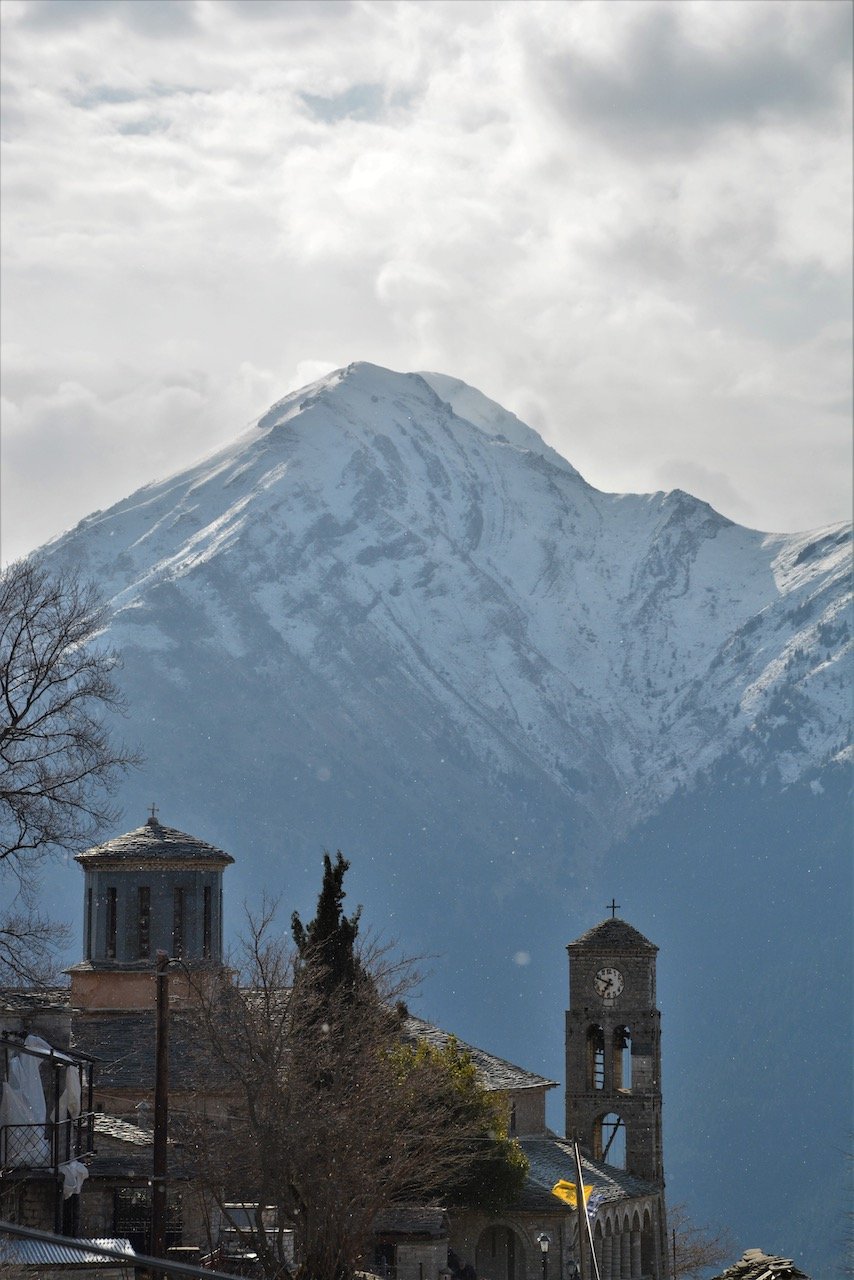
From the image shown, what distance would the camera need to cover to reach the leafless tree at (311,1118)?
127 ft

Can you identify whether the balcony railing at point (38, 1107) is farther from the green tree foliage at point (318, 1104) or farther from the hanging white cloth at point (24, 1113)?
the green tree foliage at point (318, 1104)

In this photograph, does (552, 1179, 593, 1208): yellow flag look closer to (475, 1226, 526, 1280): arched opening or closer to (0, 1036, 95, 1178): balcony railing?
(475, 1226, 526, 1280): arched opening

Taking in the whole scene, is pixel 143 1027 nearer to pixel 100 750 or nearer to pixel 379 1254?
pixel 379 1254

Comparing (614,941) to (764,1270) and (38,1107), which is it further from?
(764,1270)

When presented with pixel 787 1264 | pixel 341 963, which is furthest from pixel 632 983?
pixel 787 1264

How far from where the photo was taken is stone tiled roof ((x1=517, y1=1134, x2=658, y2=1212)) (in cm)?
6172

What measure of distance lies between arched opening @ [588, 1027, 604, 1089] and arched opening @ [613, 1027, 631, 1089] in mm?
513

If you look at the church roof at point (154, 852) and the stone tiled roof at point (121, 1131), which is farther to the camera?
the church roof at point (154, 852)

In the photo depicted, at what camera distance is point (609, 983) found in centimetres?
7494

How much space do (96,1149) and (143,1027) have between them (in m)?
9.76

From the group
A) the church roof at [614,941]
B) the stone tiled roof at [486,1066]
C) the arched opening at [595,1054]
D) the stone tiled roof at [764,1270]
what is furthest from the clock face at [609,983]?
the stone tiled roof at [764,1270]

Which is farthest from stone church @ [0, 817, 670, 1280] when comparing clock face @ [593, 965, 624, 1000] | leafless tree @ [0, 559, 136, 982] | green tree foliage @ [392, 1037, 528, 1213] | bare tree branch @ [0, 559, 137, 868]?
bare tree branch @ [0, 559, 137, 868]

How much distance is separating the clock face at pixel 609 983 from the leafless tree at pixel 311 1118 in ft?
83.3

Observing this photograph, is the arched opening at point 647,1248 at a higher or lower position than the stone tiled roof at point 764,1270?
lower
